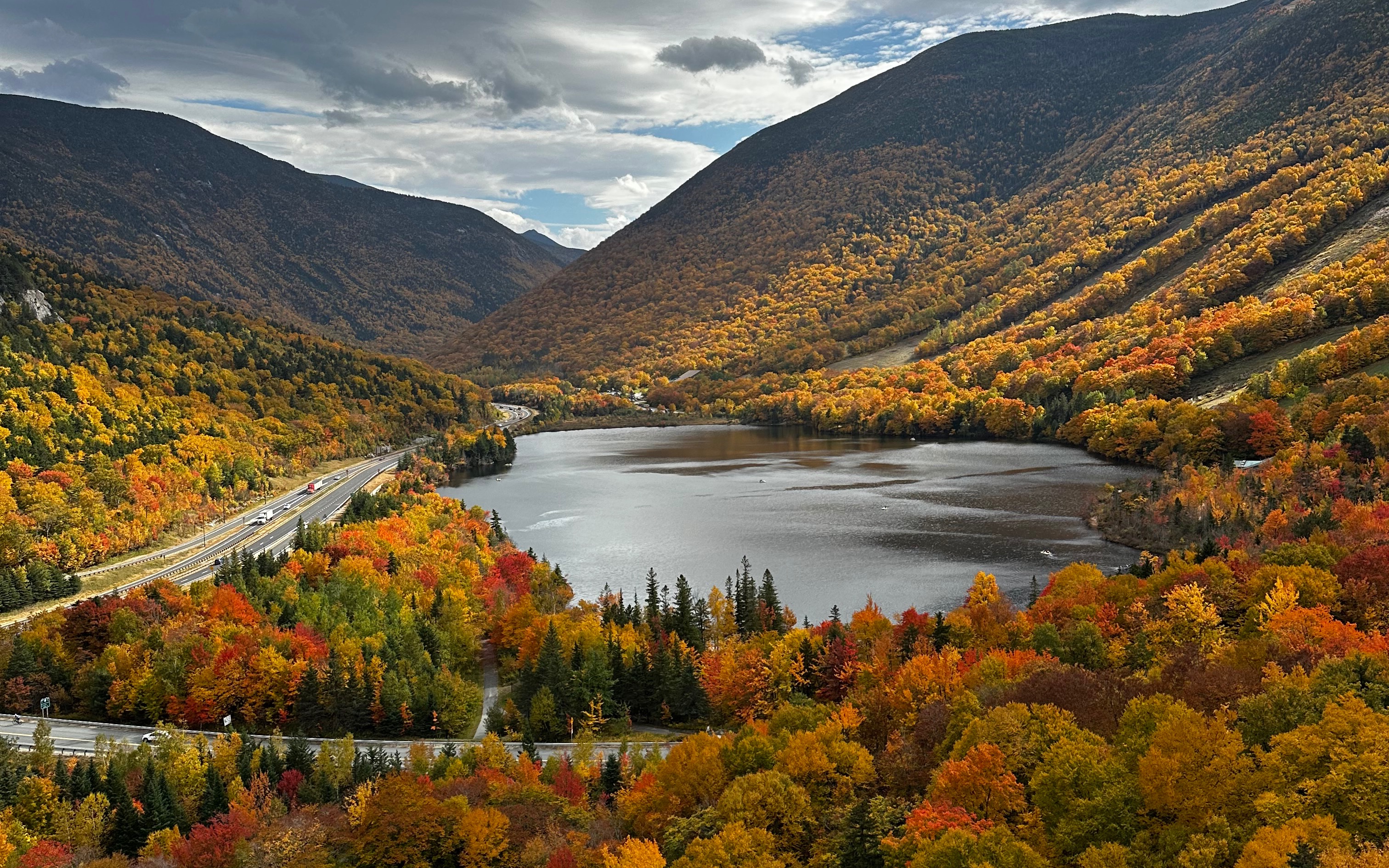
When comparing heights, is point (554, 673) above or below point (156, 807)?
above

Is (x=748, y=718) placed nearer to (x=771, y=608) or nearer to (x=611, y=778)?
(x=611, y=778)

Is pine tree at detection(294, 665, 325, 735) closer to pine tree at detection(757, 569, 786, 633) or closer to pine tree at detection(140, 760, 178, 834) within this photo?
pine tree at detection(140, 760, 178, 834)

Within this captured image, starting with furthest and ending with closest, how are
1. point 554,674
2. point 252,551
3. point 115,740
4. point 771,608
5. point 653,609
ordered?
point 252,551 → point 653,609 → point 771,608 → point 554,674 → point 115,740

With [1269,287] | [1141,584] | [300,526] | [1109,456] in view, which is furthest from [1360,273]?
[300,526]

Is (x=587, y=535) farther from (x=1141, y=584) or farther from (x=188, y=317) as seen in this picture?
(x=188, y=317)

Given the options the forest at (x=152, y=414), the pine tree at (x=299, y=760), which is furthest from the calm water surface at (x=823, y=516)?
the pine tree at (x=299, y=760)

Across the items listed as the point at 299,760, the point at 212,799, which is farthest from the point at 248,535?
the point at 212,799

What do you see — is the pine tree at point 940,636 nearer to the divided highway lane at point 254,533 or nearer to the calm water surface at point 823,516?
the calm water surface at point 823,516
